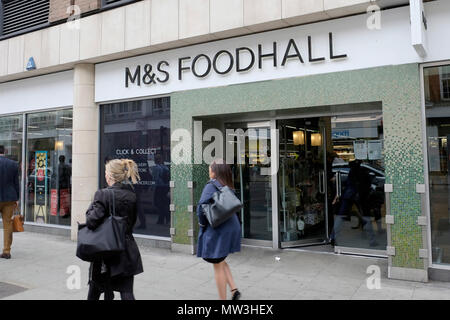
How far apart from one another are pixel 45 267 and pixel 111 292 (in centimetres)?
309

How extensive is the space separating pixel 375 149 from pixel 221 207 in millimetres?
3883

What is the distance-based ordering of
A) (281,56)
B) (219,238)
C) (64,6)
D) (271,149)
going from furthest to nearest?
(64,6) < (271,149) < (281,56) < (219,238)

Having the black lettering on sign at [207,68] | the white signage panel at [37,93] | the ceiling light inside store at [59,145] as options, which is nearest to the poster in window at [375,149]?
the black lettering on sign at [207,68]

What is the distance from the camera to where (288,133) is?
23.4 feet

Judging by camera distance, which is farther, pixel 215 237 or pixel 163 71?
pixel 163 71

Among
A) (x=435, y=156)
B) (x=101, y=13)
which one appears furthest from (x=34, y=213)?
(x=435, y=156)

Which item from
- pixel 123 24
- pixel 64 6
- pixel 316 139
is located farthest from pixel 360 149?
pixel 64 6

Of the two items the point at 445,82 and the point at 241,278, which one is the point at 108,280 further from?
the point at 445,82

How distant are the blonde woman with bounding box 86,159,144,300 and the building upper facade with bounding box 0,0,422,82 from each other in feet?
12.4

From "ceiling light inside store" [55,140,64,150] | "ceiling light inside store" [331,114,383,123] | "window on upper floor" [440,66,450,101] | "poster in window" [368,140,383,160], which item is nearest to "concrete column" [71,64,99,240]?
"ceiling light inside store" [55,140,64,150]

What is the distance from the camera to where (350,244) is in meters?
6.62

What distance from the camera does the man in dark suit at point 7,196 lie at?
6.41 meters

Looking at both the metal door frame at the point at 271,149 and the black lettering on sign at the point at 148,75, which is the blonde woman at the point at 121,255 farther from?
the black lettering on sign at the point at 148,75
